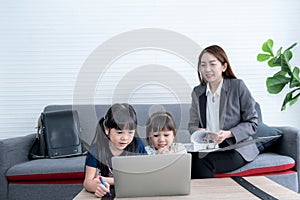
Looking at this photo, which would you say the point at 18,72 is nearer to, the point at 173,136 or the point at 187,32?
the point at 187,32

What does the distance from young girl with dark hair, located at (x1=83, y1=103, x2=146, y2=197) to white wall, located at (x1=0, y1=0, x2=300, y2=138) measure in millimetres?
1515

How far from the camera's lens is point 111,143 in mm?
1813

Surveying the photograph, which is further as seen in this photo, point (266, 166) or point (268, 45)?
point (268, 45)

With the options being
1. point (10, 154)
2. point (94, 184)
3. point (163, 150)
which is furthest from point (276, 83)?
point (10, 154)

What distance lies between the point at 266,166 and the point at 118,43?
1663mm

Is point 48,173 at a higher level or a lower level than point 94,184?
lower

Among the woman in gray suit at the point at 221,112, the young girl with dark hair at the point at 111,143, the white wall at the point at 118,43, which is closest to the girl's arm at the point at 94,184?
the young girl with dark hair at the point at 111,143

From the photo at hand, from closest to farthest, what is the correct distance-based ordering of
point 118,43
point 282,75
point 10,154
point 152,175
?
point 152,175
point 10,154
point 282,75
point 118,43

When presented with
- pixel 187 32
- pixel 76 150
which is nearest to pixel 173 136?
pixel 76 150

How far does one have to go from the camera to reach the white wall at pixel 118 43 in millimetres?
3416

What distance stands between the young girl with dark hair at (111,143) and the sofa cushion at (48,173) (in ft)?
2.59

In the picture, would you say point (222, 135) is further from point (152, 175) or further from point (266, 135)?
point (152, 175)

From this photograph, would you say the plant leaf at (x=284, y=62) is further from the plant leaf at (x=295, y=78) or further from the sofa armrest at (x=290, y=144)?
the sofa armrest at (x=290, y=144)

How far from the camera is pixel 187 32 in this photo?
3.46 meters
